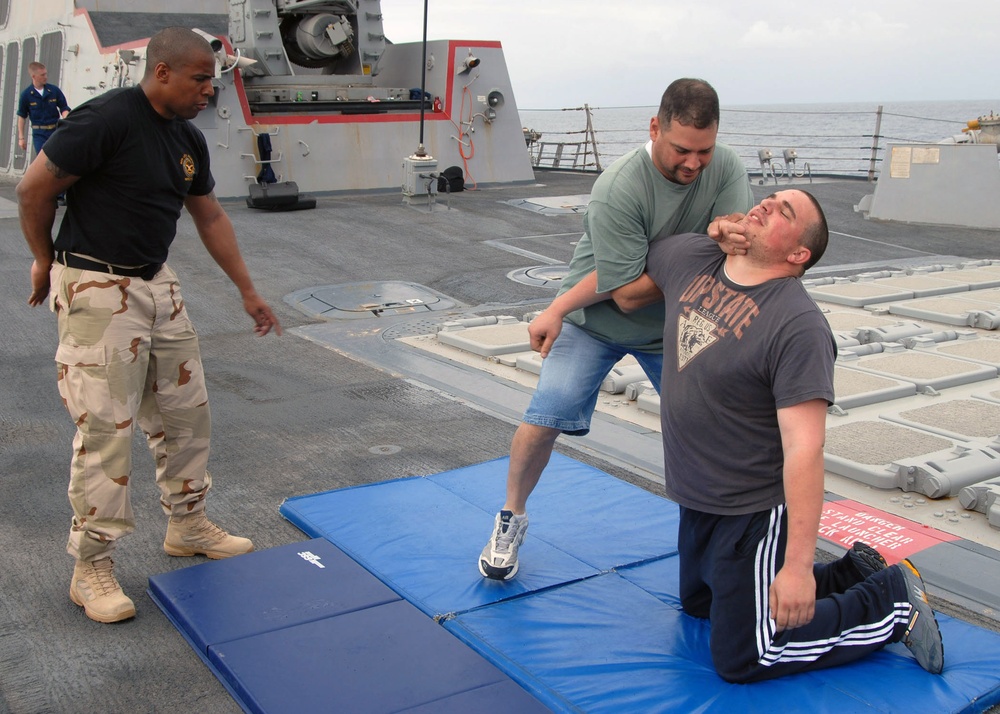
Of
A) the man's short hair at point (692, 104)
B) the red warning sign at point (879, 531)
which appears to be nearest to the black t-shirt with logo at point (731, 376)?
the man's short hair at point (692, 104)

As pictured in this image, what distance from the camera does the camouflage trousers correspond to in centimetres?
322

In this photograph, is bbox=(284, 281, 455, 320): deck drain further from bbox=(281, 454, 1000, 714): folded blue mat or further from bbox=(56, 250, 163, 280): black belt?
bbox=(56, 250, 163, 280): black belt

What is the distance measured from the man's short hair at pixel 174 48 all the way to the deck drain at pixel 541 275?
6416 millimetres

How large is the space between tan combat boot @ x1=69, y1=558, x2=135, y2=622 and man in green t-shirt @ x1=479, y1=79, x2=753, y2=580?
125 centimetres

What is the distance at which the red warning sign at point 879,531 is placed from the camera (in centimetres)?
385

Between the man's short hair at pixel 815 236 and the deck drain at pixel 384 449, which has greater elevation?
the man's short hair at pixel 815 236

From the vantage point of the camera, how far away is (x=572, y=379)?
3490 millimetres

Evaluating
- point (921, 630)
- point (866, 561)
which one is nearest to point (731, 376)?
point (866, 561)

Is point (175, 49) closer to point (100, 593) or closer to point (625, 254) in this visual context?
point (625, 254)

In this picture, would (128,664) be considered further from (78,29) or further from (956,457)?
(78,29)

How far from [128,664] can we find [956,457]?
3.69m

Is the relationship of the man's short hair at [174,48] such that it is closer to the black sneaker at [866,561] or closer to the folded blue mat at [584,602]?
the folded blue mat at [584,602]

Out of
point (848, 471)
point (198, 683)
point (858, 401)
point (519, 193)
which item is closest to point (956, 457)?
point (848, 471)

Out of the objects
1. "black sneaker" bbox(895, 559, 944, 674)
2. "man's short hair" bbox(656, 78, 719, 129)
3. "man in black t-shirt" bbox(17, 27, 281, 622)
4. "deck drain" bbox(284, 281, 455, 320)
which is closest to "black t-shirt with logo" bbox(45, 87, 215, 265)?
"man in black t-shirt" bbox(17, 27, 281, 622)
